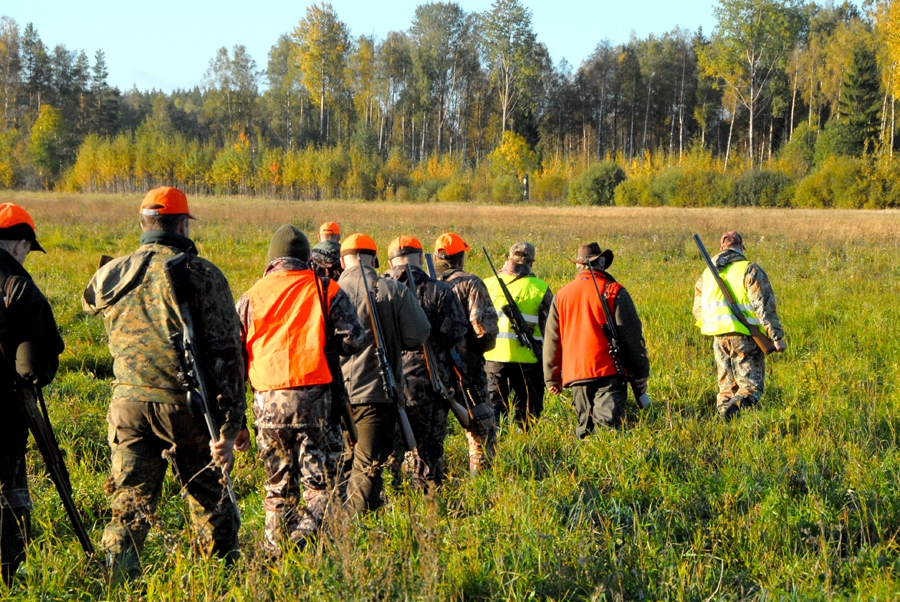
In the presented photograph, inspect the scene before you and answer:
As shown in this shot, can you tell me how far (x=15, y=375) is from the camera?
362cm

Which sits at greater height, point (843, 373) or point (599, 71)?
point (599, 71)

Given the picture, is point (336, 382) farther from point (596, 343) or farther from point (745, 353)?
point (745, 353)

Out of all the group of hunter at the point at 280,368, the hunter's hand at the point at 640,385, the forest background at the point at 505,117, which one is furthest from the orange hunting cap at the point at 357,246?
the forest background at the point at 505,117

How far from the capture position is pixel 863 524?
13.8ft

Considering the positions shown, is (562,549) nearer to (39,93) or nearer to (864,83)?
(864,83)

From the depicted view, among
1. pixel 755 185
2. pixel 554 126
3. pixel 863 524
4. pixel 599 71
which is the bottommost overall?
pixel 863 524

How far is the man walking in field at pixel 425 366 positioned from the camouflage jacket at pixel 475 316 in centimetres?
63

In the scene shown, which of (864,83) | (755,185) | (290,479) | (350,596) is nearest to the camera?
(350,596)

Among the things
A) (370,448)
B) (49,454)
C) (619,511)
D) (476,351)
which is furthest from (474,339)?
(49,454)

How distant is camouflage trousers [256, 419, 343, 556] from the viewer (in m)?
4.21

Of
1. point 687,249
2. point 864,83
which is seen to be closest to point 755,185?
point 864,83

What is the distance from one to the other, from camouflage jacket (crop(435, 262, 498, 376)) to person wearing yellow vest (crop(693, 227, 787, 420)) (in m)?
2.44

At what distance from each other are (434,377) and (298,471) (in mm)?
1211

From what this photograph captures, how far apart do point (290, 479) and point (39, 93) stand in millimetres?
84034
